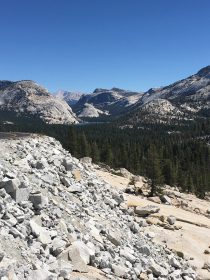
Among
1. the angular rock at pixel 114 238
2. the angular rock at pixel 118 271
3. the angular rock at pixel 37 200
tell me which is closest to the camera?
the angular rock at pixel 118 271

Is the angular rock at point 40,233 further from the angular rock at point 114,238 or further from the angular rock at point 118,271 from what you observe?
the angular rock at point 114,238

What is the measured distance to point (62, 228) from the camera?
29078mm

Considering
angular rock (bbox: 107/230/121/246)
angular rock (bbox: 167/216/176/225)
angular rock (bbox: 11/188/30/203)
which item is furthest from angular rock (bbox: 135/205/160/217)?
angular rock (bbox: 11/188/30/203)

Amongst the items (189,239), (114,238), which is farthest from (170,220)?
(114,238)

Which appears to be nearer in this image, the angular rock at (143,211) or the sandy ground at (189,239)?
the sandy ground at (189,239)

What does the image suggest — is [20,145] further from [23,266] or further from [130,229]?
[23,266]

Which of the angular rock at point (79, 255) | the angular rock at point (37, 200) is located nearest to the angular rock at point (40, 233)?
the angular rock at point (79, 255)

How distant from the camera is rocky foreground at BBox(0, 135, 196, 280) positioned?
938 inches

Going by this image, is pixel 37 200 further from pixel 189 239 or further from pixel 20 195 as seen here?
pixel 189 239

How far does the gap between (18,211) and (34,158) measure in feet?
43.9

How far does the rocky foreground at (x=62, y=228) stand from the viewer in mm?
23828

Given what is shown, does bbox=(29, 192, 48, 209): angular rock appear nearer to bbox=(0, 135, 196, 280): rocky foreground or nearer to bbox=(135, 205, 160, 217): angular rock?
bbox=(0, 135, 196, 280): rocky foreground

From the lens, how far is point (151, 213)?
50469mm

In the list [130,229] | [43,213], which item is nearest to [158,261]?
[130,229]
